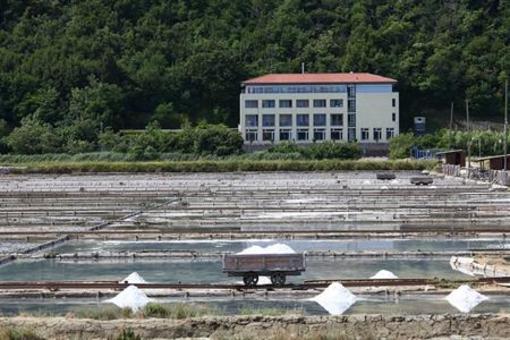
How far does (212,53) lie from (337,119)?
14.5 metres

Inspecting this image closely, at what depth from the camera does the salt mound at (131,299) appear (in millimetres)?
15258

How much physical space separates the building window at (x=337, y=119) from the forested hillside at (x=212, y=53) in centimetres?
1092

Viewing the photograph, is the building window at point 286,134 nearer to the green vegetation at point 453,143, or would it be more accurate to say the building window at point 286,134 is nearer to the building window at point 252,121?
the building window at point 252,121

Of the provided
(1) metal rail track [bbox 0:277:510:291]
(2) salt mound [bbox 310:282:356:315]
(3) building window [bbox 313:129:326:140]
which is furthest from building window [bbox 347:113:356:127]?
(2) salt mound [bbox 310:282:356:315]

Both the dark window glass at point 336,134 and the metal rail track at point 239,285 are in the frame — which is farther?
the dark window glass at point 336,134

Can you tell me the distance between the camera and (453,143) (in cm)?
7156

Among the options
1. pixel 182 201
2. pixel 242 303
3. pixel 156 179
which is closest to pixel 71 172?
pixel 156 179

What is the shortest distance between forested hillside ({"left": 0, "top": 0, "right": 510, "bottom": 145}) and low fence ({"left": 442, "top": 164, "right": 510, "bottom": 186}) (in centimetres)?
3207

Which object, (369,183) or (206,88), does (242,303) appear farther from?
(206,88)

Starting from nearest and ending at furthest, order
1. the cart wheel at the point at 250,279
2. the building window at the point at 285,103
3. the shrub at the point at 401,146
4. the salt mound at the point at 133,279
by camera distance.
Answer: the cart wheel at the point at 250,279 < the salt mound at the point at 133,279 < the shrub at the point at 401,146 < the building window at the point at 285,103

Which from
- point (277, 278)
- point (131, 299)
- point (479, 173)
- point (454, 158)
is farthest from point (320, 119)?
point (131, 299)

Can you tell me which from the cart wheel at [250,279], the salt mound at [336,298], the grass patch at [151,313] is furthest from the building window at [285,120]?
the grass patch at [151,313]

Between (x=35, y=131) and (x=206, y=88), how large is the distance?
55.0 ft

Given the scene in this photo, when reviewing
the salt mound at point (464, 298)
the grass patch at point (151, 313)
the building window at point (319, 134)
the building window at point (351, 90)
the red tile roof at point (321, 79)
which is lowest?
the salt mound at point (464, 298)
